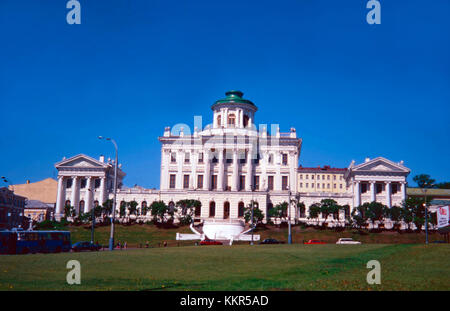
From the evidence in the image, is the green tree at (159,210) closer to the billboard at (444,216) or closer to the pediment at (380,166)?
the pediment at (380,166)

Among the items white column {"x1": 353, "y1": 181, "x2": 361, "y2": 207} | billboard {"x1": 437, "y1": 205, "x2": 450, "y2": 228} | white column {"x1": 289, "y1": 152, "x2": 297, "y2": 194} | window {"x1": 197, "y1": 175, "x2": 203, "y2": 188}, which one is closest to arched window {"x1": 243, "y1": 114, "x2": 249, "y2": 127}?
white column {"x1": 289, "y1": 152, "x2": 297, "y2": 194}

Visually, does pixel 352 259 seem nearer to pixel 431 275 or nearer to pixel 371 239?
pixel 431 275

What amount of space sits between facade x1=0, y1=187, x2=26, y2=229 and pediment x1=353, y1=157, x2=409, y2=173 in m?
77.5

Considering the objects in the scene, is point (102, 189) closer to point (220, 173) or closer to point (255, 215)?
point (220, 173)

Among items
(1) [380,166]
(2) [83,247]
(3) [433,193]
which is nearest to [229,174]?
(1) [380,166]

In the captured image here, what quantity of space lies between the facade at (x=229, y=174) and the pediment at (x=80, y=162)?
105 millimetres

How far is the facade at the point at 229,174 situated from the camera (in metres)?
94.1

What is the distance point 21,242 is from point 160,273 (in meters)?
27.1

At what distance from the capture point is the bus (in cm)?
4403

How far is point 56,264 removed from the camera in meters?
27.4

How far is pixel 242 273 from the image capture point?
23.1 m

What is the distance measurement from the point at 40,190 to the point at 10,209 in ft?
102

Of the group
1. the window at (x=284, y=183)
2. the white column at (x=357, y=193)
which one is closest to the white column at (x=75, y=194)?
the window at (x=284, y=183)
